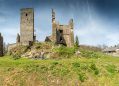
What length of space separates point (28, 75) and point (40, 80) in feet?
4.51

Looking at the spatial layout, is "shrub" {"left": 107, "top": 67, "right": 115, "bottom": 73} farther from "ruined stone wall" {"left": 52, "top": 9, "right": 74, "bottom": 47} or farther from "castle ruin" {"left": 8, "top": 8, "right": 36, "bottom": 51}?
"castle ruin" {"left": 8, "top": 8, "right": 36, "bottom": 51}

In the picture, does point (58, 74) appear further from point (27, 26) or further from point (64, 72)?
point (27, 26)

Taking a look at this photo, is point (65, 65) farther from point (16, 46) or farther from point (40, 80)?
point (16, 46)

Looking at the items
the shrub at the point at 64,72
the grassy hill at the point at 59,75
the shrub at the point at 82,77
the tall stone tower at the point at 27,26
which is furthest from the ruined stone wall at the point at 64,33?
the shrub at the point at 82,77

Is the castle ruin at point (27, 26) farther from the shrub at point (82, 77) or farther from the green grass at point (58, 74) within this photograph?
the shrub at point (82, 77)

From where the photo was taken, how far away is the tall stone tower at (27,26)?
94.2 ft

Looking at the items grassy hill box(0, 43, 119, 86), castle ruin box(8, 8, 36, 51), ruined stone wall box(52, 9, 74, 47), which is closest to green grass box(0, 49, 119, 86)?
grassy hill box(0, 43, 119, 86)

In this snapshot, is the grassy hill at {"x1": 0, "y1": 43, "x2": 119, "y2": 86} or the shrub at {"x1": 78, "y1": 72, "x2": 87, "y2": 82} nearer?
the grassy hill at {"x1": 0, "y1": 43, "x2": 119, "y2": 86}

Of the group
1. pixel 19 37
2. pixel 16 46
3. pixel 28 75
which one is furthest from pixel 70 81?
pixel 19 37

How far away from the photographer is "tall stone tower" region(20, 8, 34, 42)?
94.2 ft

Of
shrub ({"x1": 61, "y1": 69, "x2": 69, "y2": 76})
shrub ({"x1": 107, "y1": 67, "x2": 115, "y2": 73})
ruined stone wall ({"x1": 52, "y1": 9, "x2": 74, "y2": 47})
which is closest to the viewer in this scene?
shrub ({"x1": 61, "y1": 69, "x2": 69, "y2": 76})

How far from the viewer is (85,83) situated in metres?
9.68

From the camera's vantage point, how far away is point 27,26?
2889 centimetres

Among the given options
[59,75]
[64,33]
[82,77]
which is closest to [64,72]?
[59,75]
